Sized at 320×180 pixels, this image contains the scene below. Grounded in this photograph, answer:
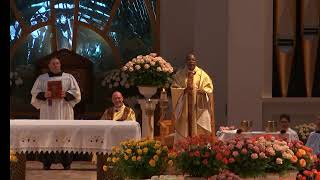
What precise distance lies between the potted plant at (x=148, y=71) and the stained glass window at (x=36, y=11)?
5.21 m

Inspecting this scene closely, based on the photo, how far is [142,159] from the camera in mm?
6012

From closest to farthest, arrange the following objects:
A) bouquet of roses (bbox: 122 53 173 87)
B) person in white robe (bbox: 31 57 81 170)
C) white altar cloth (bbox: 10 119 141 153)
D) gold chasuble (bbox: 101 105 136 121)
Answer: white altar cloth (bbox: 10 119 141 153) → bouquet of roses (bbox: 122 53 173 87) → person in white robe (bbox: 31 57 81 170) → gold chasuble (bbox: 101 105 136 121)

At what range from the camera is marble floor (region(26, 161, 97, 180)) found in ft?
29.3

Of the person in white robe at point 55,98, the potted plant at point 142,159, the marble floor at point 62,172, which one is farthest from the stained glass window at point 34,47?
the potted plant at point 142,159

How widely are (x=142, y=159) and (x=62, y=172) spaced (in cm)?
391

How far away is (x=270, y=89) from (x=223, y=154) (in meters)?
6.52

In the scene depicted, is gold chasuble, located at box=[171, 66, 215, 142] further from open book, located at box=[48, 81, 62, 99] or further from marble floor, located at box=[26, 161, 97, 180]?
open book, located at box=[48, 81, 62, 99]

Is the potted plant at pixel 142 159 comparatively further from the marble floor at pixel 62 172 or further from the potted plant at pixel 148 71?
the marble floor at pixel 62 172

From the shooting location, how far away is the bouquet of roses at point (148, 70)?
8320mm

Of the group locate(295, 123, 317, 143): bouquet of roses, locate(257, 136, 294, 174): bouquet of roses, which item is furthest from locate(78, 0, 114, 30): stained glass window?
locate(257, 136, 294, 174): bouquet of roses

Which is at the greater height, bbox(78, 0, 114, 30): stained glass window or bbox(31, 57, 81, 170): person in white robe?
bbox(78, 0, 114, 30): stained glass window

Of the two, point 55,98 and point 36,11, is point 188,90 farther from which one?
point 36,11

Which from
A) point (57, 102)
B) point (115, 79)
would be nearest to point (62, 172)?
point (57, 102)
